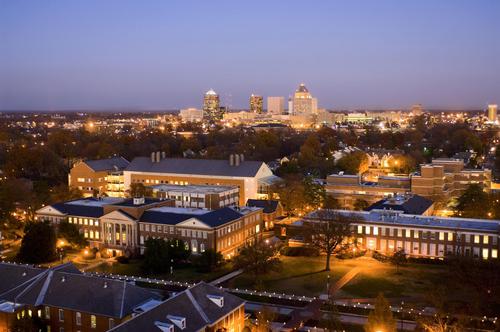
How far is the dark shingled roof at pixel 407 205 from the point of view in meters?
51.5

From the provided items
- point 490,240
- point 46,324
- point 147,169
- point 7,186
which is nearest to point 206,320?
point 46,324

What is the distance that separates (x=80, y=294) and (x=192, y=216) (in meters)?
17.8

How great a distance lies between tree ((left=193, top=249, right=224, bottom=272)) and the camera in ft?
140

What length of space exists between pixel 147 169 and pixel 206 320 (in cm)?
4733

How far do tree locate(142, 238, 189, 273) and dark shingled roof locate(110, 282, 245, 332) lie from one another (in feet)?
43.2

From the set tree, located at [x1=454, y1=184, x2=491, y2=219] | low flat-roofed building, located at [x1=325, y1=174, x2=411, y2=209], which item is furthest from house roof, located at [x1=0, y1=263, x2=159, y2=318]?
low flat-roofed building, located at [x1=325, y1=174, x2=411, y2=209]

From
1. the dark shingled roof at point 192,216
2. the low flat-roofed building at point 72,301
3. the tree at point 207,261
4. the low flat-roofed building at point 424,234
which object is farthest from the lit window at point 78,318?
the low flat-roofed building at point 424,234

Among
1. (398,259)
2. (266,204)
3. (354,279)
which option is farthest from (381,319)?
(266,204)

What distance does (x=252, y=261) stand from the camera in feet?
129

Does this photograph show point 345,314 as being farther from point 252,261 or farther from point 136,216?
point 136,216

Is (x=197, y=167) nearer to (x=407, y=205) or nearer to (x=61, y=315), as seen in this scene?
(x=407, y=205)

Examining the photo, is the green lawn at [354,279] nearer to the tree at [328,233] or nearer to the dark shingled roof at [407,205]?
the tree at [328,233]

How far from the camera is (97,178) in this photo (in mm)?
73500

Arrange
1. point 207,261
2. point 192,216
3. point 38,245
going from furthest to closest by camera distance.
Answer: point 192,216 → point 38,245 → point 207,261
